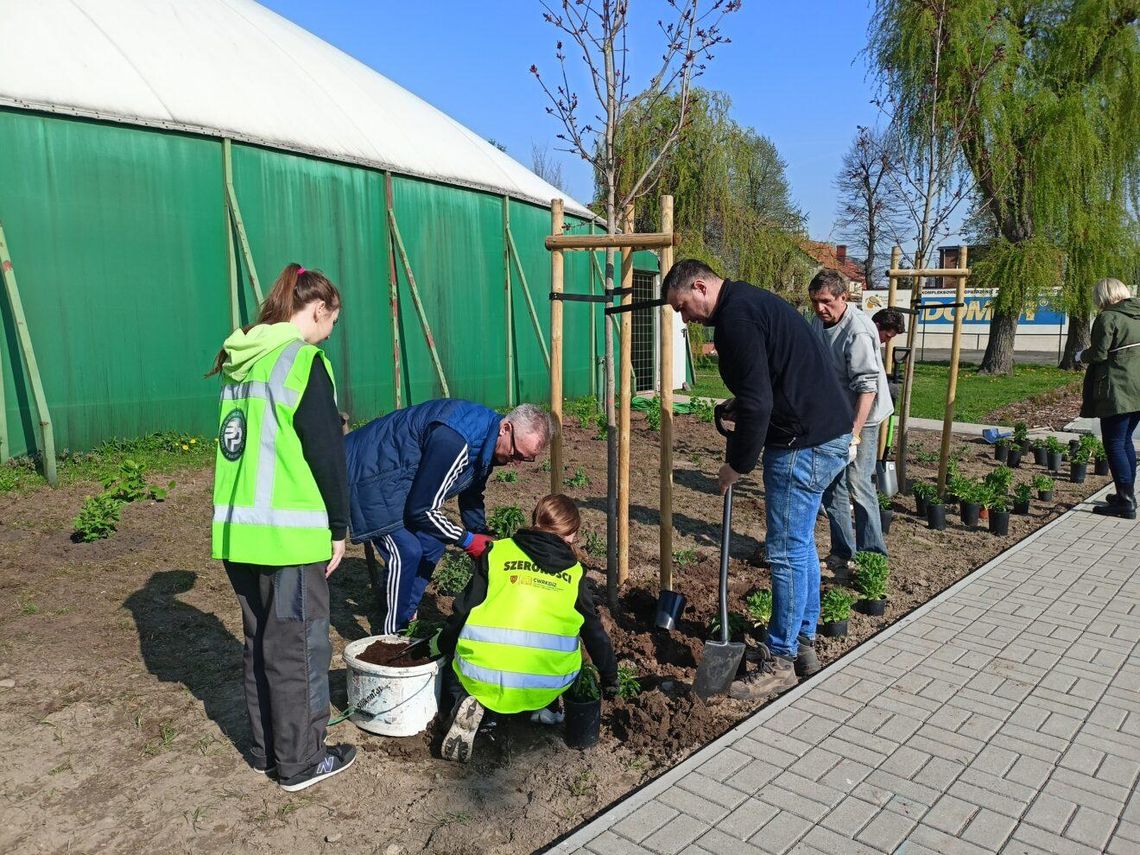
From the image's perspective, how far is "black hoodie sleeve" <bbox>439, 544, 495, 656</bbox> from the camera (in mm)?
3488

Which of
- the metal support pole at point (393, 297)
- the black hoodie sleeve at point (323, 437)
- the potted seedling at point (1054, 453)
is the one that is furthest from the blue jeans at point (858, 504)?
the metal support pole at point (393, 297)

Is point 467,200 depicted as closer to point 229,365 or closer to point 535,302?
point 535,302

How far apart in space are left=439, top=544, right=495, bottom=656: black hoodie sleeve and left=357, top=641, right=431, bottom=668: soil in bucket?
0.45 ft

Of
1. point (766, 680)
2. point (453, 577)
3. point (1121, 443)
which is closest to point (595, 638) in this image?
point (766, 680)

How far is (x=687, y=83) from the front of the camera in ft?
18.1

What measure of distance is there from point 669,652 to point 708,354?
833 inches

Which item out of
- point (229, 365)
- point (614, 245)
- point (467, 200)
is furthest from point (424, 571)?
point (467, 200)

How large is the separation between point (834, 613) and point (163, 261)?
7519 millimetres

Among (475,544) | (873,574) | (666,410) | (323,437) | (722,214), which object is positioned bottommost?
A: (873,574)

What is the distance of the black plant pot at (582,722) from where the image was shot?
11.5 ft

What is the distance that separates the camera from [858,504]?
590 centimetres

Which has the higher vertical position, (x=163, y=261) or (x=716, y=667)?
(x=163, y=261)

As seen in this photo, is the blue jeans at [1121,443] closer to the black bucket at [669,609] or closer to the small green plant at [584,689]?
the black bucket at [669,609]

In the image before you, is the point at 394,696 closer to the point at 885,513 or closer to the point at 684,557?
the point at 684,557
